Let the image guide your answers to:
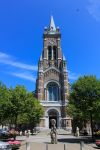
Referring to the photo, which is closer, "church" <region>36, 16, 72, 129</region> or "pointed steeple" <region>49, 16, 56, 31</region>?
"church" <region>36, 16, 72, 129</region>

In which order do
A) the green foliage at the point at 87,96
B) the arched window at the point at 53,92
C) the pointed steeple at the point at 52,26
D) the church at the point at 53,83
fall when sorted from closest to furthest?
the green foliage at the point at 87,96 < the church at the point at 53,83 < the arched window at the point at 53,92 < the pointed steeple at the point at 52,26

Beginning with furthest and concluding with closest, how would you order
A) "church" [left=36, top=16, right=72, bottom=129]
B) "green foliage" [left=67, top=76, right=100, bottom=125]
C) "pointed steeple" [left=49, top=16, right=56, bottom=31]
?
"pointed steeple" [left=49, top=16, right=56, bottom=31] → "church" [left=36, top=16, right=72, bottom=129] → "green foliage" [left=67, top=76, right=100, bottom=125]

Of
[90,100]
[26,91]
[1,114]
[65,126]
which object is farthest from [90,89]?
[65,126]

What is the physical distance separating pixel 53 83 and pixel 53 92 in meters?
2.53

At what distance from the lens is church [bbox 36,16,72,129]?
71.8 m

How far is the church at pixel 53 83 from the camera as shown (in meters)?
71.8

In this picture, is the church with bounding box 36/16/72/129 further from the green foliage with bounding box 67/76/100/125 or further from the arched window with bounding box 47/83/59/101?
the green foliage with bounding box 67/76/100/125

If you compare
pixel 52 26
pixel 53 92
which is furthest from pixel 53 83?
pixel 52 26

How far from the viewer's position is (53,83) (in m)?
75.6

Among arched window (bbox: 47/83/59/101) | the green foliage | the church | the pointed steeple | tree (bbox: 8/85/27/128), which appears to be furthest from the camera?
the pointed steeple

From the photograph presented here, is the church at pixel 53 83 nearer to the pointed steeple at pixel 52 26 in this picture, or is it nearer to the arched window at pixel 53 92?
the arched window at pixel 53 92

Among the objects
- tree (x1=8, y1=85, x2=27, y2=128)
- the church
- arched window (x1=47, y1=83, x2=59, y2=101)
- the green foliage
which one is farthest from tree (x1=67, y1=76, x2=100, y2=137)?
arched window (x1=47, y1=83, x2=59, y2=101)

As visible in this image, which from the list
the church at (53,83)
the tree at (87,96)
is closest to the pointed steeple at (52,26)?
the church at (53,83)

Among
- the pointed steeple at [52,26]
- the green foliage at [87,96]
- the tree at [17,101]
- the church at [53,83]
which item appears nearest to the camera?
the green foliage at [87,96]
